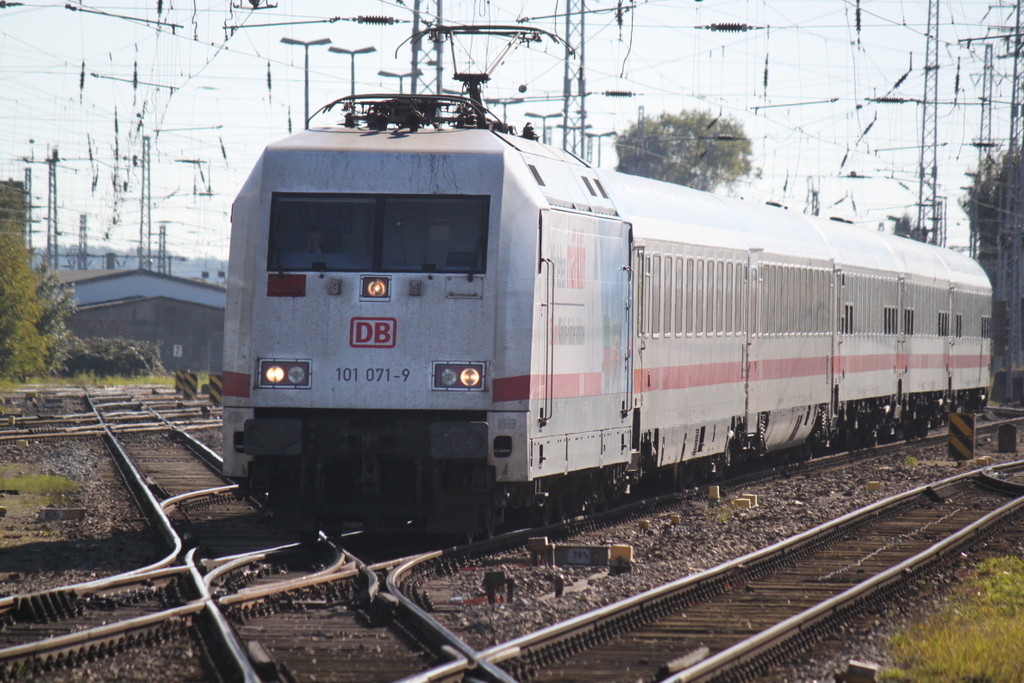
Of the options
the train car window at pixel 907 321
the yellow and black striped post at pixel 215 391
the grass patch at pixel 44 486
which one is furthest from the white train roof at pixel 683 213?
the yellow and black striped post at pixel 215 391

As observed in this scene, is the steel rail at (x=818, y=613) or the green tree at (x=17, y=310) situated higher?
the green tree at (x=17, y=310)

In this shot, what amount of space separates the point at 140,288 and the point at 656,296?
2658 inches

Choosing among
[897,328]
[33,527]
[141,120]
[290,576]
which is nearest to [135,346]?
[141,120]

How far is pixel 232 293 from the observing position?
36.0ft

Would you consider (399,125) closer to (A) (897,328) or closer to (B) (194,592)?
(B) (194,592)

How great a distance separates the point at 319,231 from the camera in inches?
433

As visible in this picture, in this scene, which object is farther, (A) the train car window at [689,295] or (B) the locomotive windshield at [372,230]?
(A) the train car window at [689,295]

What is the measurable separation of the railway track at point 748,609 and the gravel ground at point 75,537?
408 centimetres

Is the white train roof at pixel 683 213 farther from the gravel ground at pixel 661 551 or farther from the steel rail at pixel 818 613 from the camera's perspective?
the steel rail at pixel 818 613

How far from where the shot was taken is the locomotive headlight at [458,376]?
10.8 metres

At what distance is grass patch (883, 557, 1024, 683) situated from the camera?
23.9 feet

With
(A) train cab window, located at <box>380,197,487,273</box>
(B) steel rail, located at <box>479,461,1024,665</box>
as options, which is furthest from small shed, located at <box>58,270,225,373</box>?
(A) train cab window, located at <box>380,197,487,273</box>

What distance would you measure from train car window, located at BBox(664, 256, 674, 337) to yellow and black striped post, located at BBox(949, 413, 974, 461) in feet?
30.3

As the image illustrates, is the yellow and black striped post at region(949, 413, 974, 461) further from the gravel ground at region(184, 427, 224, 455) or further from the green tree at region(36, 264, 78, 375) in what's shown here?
the green tree at region(36, 264, 78, 375)
